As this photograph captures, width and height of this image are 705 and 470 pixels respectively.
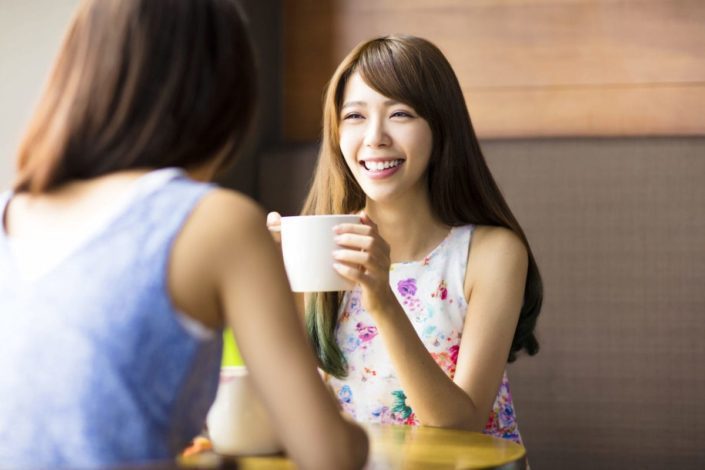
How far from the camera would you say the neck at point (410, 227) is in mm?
1752

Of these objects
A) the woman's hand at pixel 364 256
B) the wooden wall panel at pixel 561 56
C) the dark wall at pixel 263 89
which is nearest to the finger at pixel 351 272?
the woman's hand at pixel 364 256

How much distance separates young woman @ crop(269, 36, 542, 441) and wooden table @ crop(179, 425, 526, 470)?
0.29 meters

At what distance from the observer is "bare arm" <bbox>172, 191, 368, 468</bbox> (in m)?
0.80

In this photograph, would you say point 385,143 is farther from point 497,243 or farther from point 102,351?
point 102,351

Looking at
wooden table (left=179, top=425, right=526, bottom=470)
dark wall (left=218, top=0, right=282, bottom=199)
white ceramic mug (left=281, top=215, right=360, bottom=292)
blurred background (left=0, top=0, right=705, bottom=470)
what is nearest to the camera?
wooden table (left=179, top=425, right=526, bottom=470)

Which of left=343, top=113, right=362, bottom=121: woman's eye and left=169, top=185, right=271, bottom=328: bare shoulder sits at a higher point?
left=343, top=113, right=362, bottom=121: woman's eye

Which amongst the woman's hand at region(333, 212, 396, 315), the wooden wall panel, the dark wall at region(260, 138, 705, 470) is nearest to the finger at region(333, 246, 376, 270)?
the woman's hand at region(333, 212, 396, 315)

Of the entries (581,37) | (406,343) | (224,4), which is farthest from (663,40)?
(224,4)

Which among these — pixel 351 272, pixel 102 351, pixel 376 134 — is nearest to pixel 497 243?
pixel 376 134

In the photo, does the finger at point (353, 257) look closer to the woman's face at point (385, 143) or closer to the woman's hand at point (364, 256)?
the woman's hand at point (364, 256)

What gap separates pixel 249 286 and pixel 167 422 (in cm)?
12

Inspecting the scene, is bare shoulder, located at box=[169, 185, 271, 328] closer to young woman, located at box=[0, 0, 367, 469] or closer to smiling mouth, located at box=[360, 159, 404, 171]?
young woman, located at box=[0, 0, 367, 469]

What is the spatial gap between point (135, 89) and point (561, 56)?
1765 millimetres

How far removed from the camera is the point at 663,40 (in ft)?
7.74
